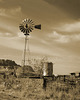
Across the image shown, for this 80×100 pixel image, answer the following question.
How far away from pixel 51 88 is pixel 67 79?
1.33m

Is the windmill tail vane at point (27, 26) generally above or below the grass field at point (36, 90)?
above

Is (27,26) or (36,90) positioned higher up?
(27,26)

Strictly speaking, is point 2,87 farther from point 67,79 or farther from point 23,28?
point 23,28

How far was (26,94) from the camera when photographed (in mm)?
11305

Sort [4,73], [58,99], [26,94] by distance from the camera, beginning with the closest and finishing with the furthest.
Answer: [58,99] < [26,94] < [4,73]

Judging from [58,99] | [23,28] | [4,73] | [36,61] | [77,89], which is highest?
→ [23,28]

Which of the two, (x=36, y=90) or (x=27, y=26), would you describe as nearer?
(x=36, y=90)

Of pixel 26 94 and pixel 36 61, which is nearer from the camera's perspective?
pixel 26 94

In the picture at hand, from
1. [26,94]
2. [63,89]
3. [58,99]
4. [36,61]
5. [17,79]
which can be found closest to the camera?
[58,99]

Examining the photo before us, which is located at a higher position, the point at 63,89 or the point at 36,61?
the point at 36,61

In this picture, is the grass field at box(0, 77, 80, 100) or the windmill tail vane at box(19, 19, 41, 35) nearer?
the grass field at box(0, 77, 80, 100)

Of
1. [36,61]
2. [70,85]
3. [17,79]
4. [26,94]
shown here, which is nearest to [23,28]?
[36,61]

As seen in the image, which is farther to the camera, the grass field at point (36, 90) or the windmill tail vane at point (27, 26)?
the windmill tail vane at point (27, 26)

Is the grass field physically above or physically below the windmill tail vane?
below
